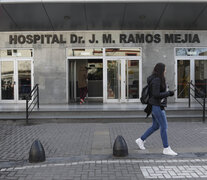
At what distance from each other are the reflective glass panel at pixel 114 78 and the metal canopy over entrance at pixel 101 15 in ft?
6.04

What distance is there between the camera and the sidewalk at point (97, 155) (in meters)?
4.42

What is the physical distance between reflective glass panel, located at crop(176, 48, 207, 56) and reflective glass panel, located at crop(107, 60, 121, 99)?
127 inches

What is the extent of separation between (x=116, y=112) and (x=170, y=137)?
10.2ft

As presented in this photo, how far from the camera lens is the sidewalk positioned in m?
4.42

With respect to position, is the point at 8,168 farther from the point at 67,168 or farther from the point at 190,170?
the point at 190,170

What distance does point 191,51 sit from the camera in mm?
12906

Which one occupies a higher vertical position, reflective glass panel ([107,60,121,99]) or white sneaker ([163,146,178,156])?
reflective glass panel ([107,60,121,99])

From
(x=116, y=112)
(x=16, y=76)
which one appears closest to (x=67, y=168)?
(x=116, y=112)

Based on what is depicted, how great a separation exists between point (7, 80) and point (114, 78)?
567 centimetres

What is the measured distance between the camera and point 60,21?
466 inches

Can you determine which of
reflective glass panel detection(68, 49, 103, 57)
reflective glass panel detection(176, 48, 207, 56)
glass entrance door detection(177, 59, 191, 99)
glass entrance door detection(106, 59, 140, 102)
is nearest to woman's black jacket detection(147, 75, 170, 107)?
glass entrance door detection(106, 59, 140, 102)

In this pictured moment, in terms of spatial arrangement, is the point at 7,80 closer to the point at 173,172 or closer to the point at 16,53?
the point at 16,53

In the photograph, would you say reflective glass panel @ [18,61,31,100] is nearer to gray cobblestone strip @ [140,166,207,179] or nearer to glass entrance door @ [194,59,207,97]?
glass entrance door @ [194,59,207,97]

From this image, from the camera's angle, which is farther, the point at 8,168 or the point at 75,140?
the point at 75,140
